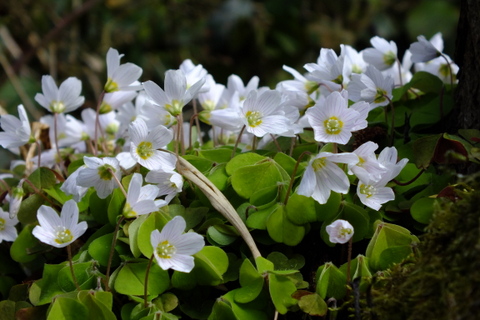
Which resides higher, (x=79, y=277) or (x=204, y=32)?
(x=79, y=277)

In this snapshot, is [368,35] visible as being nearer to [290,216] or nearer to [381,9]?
[381,9]

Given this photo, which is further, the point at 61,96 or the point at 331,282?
the point at 61,96

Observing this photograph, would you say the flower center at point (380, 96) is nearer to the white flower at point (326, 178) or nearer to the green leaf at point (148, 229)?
the white flower at point (326, 178)

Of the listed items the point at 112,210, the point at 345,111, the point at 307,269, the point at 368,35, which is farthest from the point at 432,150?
the point at 368,35

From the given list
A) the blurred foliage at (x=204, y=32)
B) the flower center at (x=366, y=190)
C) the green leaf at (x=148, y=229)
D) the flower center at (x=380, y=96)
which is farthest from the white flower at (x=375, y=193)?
the blurred foliage at (x=204, y=32)

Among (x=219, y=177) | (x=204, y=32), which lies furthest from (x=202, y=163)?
(x=204, y=32)

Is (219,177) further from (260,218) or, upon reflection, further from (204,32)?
(204,32)
